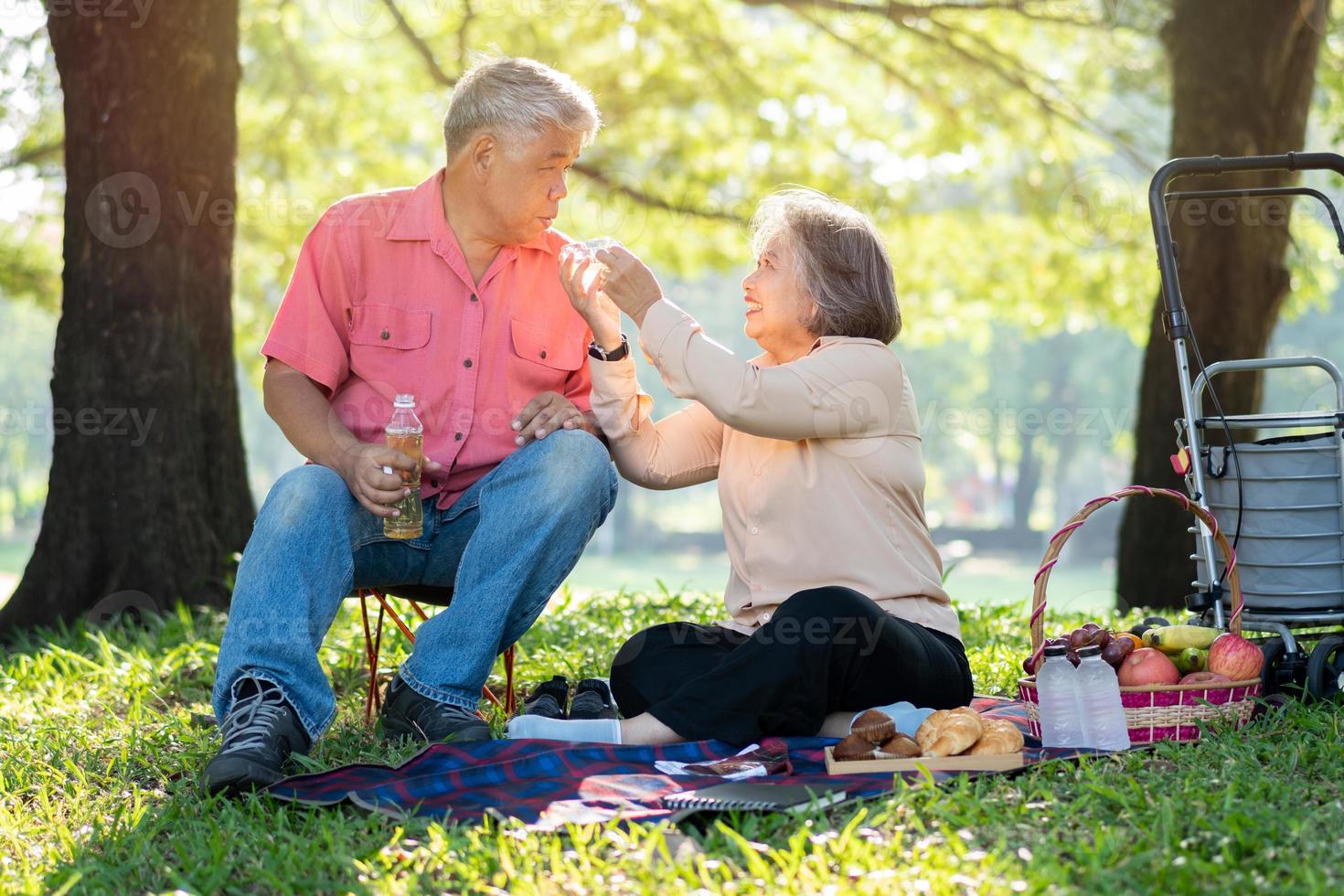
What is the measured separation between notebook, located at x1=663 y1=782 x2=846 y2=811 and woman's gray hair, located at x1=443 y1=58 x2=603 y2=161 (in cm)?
188

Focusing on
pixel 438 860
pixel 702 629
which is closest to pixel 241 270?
pixel 702 629

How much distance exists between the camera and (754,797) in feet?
8.49

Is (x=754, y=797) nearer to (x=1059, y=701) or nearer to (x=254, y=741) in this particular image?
(x=1059, y=701)

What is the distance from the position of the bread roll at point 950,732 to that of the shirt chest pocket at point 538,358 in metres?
1.43

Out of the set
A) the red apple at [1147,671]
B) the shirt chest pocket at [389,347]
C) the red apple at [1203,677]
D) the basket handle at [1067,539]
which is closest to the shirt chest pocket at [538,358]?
the shirt chest pocket at [389,347]

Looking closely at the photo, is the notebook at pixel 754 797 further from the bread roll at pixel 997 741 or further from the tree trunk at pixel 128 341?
the tree trunk at pixel 128 341

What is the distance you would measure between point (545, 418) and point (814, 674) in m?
1.01

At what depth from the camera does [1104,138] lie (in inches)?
397

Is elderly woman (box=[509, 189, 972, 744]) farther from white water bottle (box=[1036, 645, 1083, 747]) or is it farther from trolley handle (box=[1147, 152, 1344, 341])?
trolley handle (box=[1147, 152, 1344, 341])

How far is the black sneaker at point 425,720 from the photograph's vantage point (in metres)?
3.14

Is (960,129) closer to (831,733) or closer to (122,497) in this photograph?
(122,497)

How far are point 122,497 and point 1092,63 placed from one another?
27.5 ft

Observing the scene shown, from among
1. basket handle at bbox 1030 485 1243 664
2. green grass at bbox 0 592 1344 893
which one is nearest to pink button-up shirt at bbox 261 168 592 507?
green grass at bbox 0 592 1344 893

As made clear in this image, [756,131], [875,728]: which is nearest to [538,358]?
[875,728]
